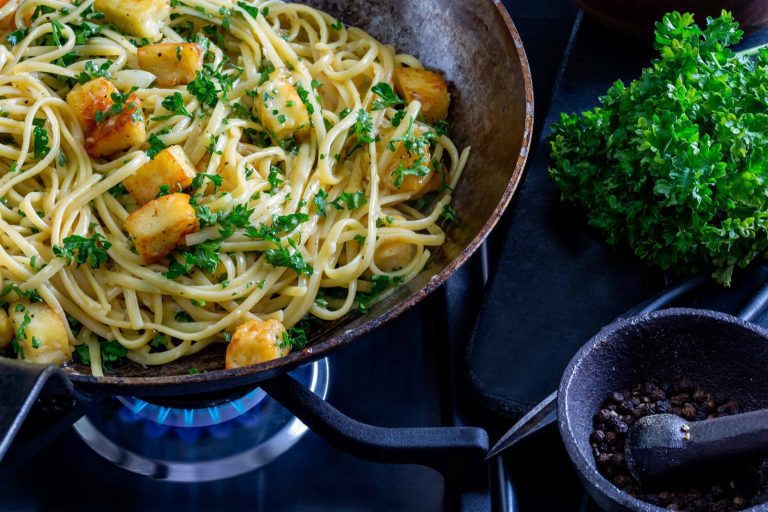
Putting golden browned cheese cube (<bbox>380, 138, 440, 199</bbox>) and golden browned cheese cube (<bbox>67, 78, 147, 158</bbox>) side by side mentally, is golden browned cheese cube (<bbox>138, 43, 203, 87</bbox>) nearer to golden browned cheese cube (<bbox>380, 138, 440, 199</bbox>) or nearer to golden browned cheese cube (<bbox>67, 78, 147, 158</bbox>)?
golden browned cheese cube (<bbox>67, 78, 147, 158</bbox>)

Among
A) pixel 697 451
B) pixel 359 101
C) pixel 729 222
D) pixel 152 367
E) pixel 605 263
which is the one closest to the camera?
pixel 697 451

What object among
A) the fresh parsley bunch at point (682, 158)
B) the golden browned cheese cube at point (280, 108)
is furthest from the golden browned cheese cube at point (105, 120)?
the fresh parsley bunch at point (682, 158)

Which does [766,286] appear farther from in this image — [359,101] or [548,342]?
[359,101]

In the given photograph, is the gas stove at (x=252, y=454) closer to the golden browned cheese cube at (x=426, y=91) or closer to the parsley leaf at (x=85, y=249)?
the parsley leaf at (x=85, y=249)

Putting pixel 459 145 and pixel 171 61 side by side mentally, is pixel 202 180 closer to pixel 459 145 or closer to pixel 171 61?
pixel 171 61

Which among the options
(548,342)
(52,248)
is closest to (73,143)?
(52,248)

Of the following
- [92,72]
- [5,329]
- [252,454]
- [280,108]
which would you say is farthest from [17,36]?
[252,454]

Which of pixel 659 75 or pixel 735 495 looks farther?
pixel 659 75
